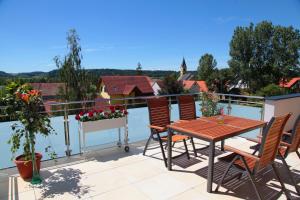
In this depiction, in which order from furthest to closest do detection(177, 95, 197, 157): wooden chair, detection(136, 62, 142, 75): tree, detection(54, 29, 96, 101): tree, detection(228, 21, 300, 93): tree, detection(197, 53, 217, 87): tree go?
detection(136, 62, 142, 75): tree < detection(197, 53, 217, 87): tree < detection(228, 21, 300, 93): tree < detection(54, 29, 96, 101): tree < detection(177, 95, 197, 157): wooden chair

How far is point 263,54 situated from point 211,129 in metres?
26.0

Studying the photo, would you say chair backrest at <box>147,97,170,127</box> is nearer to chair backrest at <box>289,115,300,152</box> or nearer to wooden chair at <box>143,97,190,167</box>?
wooden chair at <box>143,97,190,167</box>

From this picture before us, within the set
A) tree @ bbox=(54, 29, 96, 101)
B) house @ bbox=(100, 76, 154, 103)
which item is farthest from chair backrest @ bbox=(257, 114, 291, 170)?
house @ bbox=(100, 76, 154, 103)

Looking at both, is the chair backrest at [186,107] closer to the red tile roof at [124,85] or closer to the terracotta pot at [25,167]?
the terracotta pot at [25,167]

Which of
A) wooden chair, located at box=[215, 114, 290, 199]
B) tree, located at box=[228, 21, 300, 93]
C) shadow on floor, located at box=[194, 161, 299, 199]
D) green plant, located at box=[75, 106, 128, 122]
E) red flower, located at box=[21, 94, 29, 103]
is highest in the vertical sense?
tree, located at box=[228, 21, 300, 93]

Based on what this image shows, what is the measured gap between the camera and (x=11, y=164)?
11.4 feet

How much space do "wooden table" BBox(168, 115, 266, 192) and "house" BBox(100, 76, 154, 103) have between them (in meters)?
23.7

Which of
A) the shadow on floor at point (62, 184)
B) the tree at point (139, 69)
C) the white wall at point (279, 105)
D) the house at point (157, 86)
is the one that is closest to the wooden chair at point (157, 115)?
the shadow on floor at point (62, 184)

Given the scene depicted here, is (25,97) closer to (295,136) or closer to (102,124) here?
(102,124)

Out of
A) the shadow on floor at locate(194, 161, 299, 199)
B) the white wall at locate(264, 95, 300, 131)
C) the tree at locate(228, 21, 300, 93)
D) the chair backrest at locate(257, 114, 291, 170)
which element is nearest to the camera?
the chair backrest at locate(257, 114, 291, 170)

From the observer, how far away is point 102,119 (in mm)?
3969

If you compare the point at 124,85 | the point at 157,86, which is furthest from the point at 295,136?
the point at 157,86

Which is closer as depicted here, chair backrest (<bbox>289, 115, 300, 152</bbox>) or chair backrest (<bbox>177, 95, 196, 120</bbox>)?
chair backrest (<bbox>289, 115, 300, 152</bbox>)

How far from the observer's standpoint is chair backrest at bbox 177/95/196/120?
4341 millimetres
